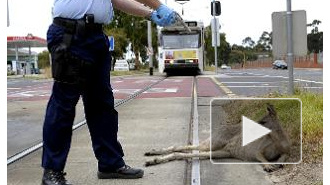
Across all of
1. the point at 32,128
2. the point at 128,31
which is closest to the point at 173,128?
the point at 32,128

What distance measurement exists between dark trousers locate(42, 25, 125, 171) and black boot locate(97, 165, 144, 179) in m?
0.40

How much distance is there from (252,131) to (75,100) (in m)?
1.63

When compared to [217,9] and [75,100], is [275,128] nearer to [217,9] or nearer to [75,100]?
[75,100]

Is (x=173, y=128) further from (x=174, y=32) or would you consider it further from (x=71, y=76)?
(x=174, y=32)

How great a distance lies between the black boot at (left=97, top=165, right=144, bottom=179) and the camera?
5.04 meters

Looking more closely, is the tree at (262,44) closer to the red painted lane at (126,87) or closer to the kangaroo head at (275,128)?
the red painted lane at (126,87)

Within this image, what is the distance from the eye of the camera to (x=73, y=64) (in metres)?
4.46

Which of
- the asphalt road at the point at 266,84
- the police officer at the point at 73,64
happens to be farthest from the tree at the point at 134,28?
the police officer at the point at 73,64

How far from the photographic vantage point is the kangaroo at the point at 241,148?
512cm

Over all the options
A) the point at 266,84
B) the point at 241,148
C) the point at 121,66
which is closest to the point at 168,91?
the point at 266,84

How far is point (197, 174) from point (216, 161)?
Answer: 653mm

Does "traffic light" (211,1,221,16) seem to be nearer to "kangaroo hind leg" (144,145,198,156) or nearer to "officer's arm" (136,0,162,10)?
"kangaroo hind leg" (144,145,198,156)

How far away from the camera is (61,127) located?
460cm

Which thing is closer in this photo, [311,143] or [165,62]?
[311,143]
